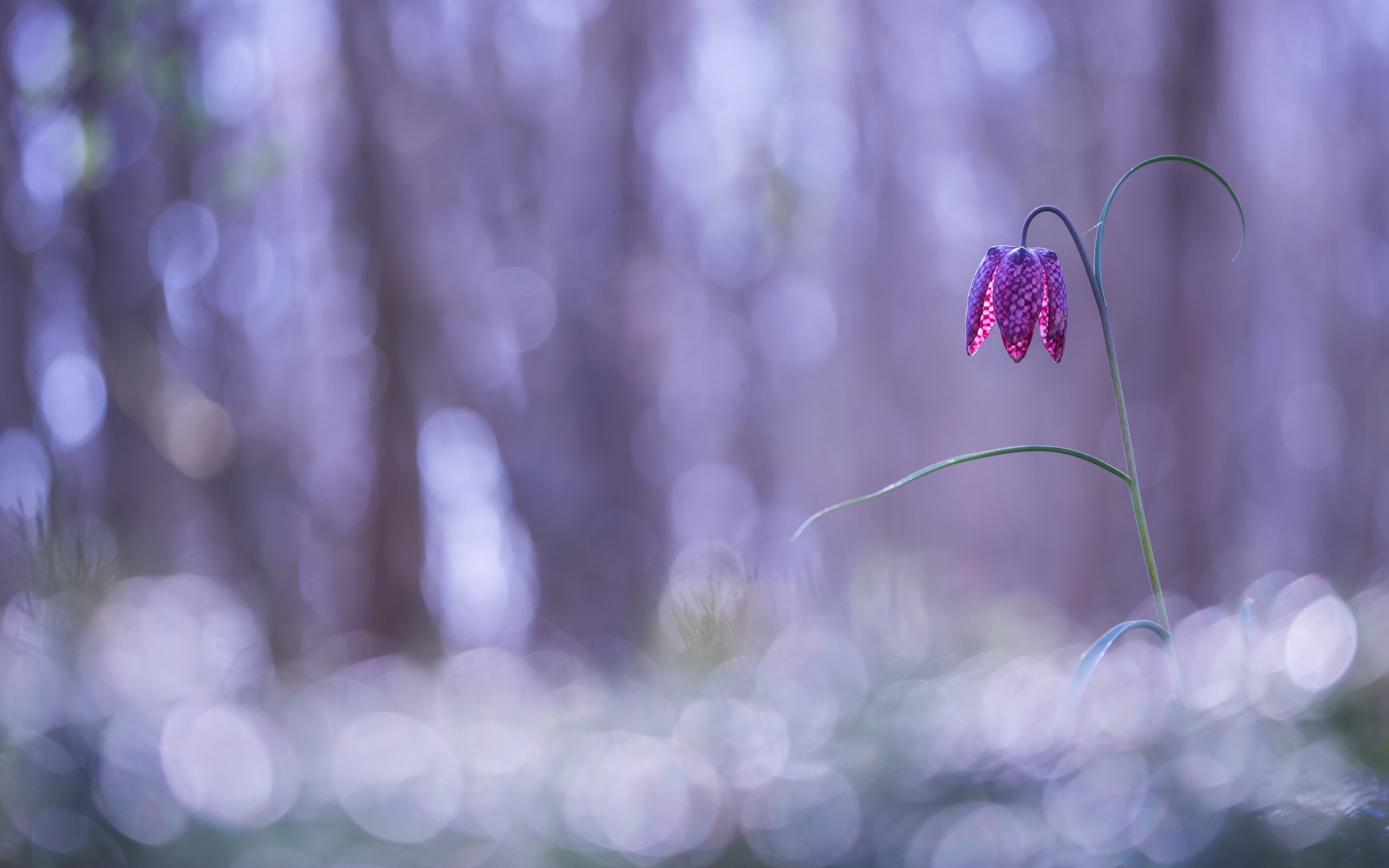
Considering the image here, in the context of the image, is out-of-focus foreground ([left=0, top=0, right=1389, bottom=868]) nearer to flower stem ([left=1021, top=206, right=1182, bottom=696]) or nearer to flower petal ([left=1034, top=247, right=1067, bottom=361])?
flower stem ([left=1021, top=206, right=1182, bottom=696])

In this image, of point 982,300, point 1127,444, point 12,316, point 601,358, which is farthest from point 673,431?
point 1127,444

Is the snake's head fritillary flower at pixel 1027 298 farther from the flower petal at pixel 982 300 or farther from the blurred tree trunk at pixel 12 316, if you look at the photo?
the blurred tree trunk at pixel 12 316

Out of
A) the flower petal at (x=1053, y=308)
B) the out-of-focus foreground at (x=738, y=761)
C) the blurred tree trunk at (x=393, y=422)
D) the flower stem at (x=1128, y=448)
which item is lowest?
the out-of-focus foreground at (x=738, y=761)

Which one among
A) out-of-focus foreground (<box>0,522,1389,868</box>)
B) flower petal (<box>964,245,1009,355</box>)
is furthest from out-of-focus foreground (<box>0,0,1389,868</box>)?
flower petal (<box>964,245,1009,355</box>)

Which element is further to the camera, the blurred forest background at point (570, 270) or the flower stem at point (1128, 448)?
the blurred forest background at point (570, 270)

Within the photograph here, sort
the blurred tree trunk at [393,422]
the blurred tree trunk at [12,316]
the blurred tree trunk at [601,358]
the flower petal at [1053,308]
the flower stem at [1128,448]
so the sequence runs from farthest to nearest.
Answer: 1. the blurred tree trunk at [601,358]
2. the blurred tree trunk at [393,422]
3. the blurred tree trunk at [12,316]
4. the flower petal at [1053,308]
5. the flower stem at [1128,448]

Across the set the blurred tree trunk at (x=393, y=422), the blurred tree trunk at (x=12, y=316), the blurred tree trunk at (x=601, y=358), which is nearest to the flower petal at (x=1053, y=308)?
the blurred tree trunk at (x=393, y=422)

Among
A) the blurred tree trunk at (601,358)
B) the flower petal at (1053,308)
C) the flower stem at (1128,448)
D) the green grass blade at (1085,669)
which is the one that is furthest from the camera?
the blurred tree trunk at (601,358)

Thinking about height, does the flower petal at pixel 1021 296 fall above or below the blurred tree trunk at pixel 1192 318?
below
